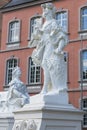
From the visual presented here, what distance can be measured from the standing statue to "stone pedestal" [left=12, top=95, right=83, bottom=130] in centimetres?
46

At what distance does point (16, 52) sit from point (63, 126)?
74.9 feet

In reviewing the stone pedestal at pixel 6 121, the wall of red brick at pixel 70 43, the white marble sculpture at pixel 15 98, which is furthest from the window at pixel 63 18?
the stone pedestal at pixel 6 121

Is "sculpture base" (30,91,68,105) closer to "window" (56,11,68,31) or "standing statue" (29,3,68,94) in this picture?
"standing statue" (29,3,68,94)

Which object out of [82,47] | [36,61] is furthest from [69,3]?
[36,61]

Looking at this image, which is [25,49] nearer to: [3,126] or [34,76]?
[34,76]

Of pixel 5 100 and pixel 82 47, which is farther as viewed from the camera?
pixel 82 47

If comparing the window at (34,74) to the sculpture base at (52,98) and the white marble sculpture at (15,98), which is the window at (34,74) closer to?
the white marble sculpture at (15,98)

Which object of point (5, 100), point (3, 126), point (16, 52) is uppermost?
point (16, 52)

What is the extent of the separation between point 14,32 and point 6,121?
21087 millimetres

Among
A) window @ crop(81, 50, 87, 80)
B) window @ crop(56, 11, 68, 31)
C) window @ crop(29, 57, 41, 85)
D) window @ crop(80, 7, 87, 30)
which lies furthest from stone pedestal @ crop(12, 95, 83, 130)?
window @ crop(56, 11, 68, 31)

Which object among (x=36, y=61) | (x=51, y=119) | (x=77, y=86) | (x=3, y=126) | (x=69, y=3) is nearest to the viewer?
(x=51, y=119)

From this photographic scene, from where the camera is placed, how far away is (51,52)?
28.2ft

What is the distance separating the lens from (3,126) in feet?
35.3

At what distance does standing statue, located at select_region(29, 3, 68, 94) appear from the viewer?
8430mm
